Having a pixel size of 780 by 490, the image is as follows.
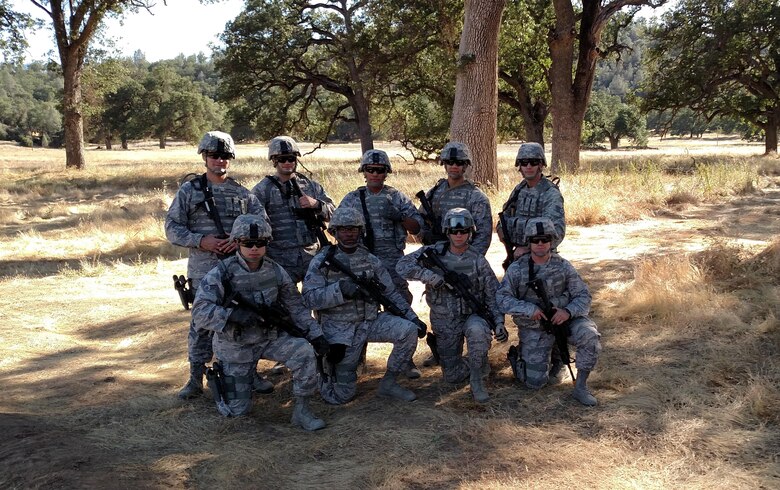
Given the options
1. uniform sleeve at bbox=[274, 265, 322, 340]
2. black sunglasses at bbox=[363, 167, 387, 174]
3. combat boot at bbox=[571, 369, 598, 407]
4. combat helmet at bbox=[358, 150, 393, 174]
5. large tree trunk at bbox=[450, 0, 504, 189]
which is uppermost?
large tree trunk at bbox=[450, 0, 504, 189]

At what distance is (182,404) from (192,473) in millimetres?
1216

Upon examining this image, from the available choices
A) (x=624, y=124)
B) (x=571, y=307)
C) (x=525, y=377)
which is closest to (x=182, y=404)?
(x=525, y=377)

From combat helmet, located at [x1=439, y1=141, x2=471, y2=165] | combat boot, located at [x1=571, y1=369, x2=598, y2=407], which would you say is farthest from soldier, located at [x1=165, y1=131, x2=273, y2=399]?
combat boot, located at [x1=571, y1=369, x2=598, y2=407]

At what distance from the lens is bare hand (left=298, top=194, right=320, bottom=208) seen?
532 cm

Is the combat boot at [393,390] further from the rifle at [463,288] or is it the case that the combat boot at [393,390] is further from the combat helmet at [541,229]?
the combat helmet at [541,229]

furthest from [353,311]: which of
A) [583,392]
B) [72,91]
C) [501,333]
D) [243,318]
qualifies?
[72,91]

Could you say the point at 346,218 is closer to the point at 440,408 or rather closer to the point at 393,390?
the point at 393,390

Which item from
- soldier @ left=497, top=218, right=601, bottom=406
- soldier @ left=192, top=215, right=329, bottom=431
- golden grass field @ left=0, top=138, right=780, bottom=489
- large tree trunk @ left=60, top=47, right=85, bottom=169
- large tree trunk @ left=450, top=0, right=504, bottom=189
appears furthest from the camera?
large tree trunk @ left=60, top=47, right=85, bottom=169

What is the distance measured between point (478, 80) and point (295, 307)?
6.73 metres

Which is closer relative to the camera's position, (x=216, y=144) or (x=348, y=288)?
(x=348, y=288)

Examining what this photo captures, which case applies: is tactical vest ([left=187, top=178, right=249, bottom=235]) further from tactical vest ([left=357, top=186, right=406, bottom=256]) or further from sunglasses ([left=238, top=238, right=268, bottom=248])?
tactical vest ([left=357, top=186, right=406, bottom=256])

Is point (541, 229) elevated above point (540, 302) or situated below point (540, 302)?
above

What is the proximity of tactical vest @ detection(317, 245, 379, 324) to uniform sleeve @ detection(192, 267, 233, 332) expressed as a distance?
844 mm

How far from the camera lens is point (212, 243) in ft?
15.8
